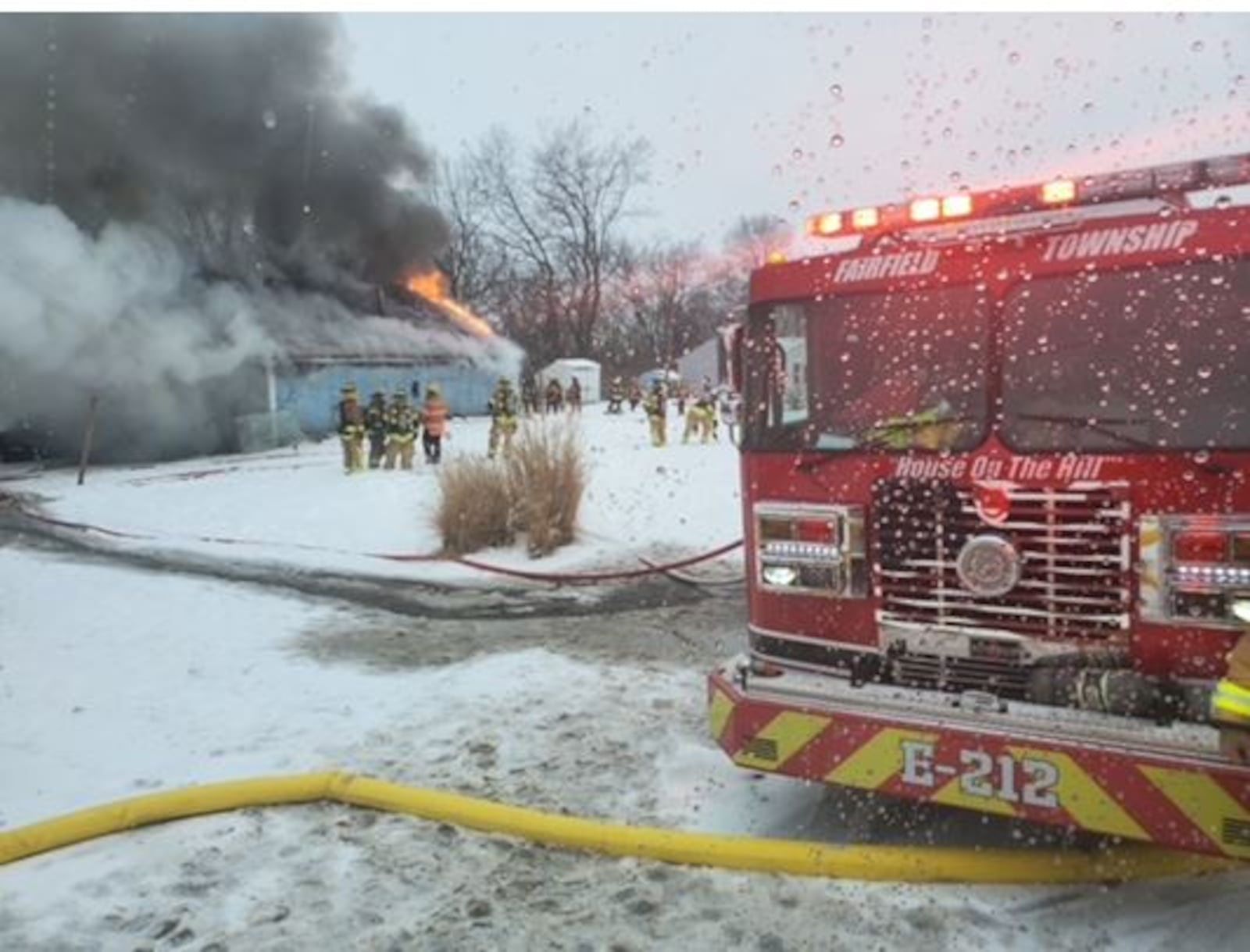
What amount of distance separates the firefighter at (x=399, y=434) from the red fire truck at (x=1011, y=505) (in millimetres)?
13836

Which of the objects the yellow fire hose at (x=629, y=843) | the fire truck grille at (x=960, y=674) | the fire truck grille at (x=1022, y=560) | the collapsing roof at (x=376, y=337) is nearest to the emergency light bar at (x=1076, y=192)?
the fire truck grille at (x=1022, y=560)

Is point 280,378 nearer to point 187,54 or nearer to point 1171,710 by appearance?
point 187,54

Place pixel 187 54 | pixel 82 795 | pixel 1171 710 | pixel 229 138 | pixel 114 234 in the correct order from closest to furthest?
pixel 1171 710 < pixel 82 795 < pixel 114 234 < pixel 187 54 < pixel 229 138

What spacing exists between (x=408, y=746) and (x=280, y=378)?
2369 cm

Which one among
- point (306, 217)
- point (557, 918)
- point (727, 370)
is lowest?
point (557, 918)

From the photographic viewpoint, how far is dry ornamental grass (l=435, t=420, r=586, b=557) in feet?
32.1

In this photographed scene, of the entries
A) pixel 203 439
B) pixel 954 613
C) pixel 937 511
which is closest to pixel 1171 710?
pixel 954 613

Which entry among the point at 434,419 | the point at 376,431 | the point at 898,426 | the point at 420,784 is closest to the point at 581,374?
the point at 434,419

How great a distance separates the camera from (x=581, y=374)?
41875mm

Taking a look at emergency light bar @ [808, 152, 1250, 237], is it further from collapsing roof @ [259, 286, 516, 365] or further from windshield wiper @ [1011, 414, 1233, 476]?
collapsing roof @ [259, 286, 516, 365]

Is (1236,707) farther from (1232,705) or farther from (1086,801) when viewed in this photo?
(1086,801)

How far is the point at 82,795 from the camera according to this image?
13.9 ft

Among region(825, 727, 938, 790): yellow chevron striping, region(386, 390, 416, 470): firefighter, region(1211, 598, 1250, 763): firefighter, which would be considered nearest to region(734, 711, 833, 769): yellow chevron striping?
region(825, 727, 938, 790): yellow chevron striping

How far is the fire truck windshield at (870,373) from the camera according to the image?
3611mm
